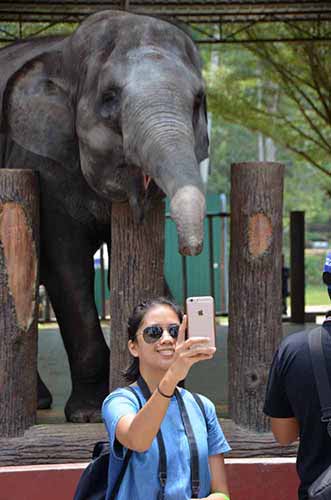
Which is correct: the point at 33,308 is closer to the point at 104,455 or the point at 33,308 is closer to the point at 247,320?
the point at 247,320

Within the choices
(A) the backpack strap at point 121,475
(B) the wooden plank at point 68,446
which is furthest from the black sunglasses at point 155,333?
(B) the wooden plank at point 68,446

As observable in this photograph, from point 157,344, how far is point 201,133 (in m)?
3.09

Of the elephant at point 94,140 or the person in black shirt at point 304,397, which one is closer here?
the person in black shirt at point 304,397

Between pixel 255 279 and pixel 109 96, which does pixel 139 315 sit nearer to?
pixel 255 279

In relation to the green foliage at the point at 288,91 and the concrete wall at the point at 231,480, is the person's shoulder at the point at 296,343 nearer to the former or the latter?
the concrete wall at the point at 231,480

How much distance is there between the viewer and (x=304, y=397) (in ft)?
11.9

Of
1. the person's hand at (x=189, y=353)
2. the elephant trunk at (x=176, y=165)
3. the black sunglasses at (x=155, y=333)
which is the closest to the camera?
the person's hand at (x=189, y=353)

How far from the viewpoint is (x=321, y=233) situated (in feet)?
153

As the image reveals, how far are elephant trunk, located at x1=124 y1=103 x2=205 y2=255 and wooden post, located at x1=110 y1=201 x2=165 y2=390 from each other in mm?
452

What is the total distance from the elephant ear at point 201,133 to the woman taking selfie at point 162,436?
2.81m

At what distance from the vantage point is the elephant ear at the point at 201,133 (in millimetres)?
6375

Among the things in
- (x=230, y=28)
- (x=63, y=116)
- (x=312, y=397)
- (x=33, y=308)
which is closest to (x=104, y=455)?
(x=312, y=397)

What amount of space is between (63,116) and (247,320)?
76.1 inches

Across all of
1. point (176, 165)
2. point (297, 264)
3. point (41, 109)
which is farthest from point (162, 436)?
point (297, 264)
